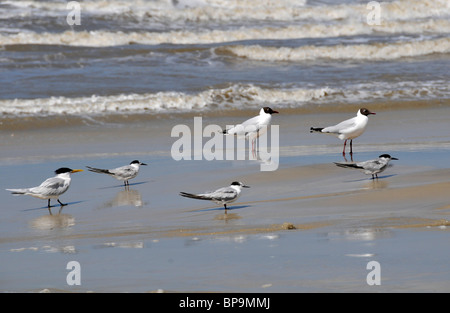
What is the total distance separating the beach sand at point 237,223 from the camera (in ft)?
14.4

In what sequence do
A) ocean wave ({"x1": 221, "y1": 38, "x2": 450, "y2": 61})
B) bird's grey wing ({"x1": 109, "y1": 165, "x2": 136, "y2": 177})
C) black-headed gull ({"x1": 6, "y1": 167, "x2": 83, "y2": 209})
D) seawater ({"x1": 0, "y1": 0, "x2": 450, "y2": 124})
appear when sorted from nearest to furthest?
black-headed gull ({"x1": 6, "y1": 167, "x2": 83, "y2": 209}), bird's grey wing ({"x1": 109, "y1": 165, "x2": 136, "y2": 177}), seawater ({"x1": 0, "y1": 0, "x2": 450, "y2": 124}), ocean wave ({"x1": 221, "y1": 38, "x2": 450, "y2": 61})

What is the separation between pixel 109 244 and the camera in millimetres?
5367

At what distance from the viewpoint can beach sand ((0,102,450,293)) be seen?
439 cm

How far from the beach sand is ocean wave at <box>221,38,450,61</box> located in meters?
9.12

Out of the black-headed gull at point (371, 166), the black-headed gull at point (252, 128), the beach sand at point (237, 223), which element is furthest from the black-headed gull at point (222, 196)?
the black-headed gull at point (252, 128)

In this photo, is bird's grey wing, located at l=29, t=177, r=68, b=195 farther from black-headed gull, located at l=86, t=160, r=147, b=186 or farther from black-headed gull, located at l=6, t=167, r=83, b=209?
black-headed gull, located at l=86, t=160, r=147, b=186

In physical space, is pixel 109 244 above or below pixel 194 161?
below

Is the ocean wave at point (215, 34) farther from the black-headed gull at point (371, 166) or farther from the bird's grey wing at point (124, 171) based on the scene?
the black-headed gull at point (371, 166)

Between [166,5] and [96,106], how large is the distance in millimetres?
12657

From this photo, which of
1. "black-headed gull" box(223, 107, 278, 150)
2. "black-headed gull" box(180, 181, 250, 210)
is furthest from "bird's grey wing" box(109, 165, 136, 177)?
"black-headed gull" box(223, 107, 278, 150)

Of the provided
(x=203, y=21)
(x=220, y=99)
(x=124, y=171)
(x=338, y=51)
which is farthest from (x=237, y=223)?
(x=203, y=21)

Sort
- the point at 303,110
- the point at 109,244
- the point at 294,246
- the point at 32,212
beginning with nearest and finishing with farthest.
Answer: the point at 294,246, the point at 109,244, the point at 32,212, the point at 303,110
